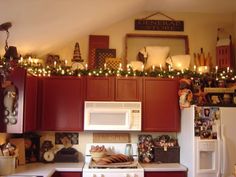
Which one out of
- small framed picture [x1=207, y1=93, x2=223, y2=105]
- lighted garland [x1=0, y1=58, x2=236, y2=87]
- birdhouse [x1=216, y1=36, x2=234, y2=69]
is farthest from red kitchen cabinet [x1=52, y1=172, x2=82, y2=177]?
birdhouse [x1=216, y1=36, x2=234, y2=69]

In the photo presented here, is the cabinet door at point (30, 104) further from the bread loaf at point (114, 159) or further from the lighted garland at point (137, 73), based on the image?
the bread loaf at point (114, 159)

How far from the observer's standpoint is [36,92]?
3.87 m

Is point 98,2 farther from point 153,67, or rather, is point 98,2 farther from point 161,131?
point 161,131

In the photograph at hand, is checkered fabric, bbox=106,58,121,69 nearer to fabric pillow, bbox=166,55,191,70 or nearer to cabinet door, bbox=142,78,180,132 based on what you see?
cabinet door, bbox=142,78,180,132

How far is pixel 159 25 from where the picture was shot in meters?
4.57

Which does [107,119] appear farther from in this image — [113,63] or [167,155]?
[167,155]

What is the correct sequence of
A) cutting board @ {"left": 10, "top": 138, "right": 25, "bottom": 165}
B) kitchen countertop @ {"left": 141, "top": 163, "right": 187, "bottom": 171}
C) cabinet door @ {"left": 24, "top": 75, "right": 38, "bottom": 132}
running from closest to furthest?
cabinet door @ {"left": 24, "top": 75, "right": 38, "bottom": 132} < kitchen countertop @ {"left": 141, "top": 163, "right": 187, "bottom": 171} < cutting board @ {"left": 10, "top": 138, "right": 25, "bottom": 165}

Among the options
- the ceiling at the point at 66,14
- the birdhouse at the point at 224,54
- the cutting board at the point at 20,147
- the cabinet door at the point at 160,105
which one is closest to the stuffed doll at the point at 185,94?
the cabinet door at the point at 160,105

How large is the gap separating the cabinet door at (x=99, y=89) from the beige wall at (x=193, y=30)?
0.61 m

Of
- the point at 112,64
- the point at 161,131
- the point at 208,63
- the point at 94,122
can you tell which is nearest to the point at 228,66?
the point at 208,63

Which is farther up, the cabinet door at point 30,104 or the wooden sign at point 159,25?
the wooden sign at point 159,25

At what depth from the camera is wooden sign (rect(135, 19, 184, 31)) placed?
456 centimetres

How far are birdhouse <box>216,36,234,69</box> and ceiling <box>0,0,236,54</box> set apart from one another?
1.62 ft

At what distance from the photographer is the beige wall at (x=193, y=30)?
4.52m
